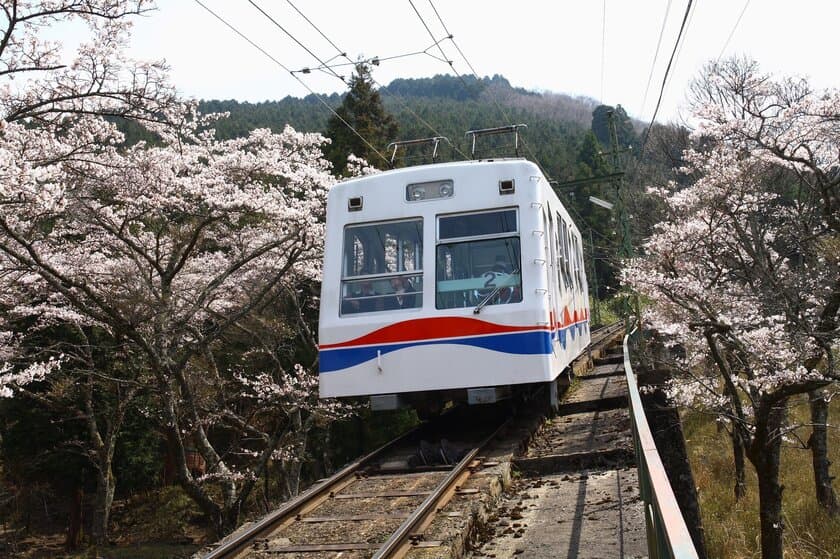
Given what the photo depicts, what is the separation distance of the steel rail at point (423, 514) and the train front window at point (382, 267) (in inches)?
71.3

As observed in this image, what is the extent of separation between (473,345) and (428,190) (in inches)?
68.7

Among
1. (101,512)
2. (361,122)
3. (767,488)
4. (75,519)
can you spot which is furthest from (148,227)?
(361,122)

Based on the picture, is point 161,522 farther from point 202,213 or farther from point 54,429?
point 202,213

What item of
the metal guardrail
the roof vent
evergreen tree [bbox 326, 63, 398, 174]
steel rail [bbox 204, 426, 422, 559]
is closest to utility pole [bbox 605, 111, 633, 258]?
evergreen tree [bbox 326, 63, 398, 174]

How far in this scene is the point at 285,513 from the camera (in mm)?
Result: 5797

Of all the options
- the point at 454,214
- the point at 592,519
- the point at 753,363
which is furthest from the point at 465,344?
the point at 753,363

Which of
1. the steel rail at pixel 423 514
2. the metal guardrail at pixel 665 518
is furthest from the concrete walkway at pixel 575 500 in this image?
the metal guardrail at pixel 665 518

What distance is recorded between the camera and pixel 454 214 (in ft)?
27.2

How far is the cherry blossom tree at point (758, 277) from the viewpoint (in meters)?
10.4

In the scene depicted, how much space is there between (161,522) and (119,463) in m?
2.47

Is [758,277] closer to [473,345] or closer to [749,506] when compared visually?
[749,506]

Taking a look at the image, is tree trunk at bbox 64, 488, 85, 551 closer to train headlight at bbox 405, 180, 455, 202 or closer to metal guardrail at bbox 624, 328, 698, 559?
train headlight at bbox 405, 180, 455, 202

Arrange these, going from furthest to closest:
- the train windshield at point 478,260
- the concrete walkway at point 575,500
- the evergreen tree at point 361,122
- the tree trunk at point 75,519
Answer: the evergreen tree at point 361,122
the tree trunk at point 75,519
the train windshield at point 478,260
the concrete walkway at point 575,500

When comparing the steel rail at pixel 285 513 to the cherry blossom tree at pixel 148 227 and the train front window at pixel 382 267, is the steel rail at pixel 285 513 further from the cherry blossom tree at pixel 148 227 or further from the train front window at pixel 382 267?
the cherry blossom tree at pixel 148 227
